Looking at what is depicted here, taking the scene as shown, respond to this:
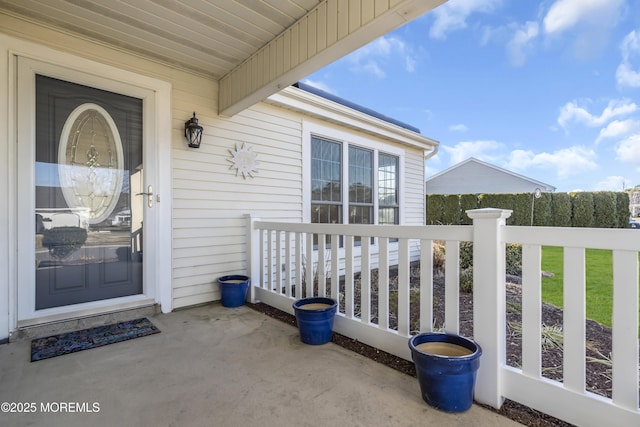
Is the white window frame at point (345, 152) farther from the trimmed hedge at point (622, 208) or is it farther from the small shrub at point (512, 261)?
the trimmed hedge at point (622, 208)

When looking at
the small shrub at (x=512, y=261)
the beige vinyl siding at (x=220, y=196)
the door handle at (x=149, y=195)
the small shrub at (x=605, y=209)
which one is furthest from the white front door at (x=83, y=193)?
the small shrub at (x=605, y=209)

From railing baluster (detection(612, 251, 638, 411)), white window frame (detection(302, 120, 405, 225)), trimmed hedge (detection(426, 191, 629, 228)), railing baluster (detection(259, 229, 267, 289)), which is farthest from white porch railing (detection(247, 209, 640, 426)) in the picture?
trimmed hedge (detection(426, 191, 629, 228))

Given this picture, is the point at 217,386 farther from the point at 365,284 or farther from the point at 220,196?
the point at 220,196

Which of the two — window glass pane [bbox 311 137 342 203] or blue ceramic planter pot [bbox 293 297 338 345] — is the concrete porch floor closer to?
blue ceramic planter pot [bbox 293 297 338 345]

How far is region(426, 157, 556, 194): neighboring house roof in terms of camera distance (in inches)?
616

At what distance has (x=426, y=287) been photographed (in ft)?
6.86

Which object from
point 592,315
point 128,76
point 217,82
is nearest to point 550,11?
point 592,315

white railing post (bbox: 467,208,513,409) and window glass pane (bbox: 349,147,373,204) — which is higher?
window glass pane (bbox: 349,147,373,204)

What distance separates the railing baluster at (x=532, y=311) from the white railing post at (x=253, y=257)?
276 centimetres

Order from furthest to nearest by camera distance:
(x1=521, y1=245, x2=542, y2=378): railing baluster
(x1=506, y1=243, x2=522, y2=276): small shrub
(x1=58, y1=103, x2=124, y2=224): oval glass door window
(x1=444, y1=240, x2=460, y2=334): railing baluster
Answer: (x1=506, y1=243, x2=522, y2=276): small shrub < (x1=58, y1=103, x2=124, y2=224): oval glass door window < (x1=444, y1=240, x2=460, y2=334): railing baluster < (x1=521, y1=245, x2=542, y2=378): railing baluster

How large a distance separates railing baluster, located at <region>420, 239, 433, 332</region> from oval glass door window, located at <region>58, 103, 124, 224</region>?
2935mm

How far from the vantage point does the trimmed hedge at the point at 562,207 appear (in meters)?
10.7

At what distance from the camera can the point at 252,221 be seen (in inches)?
146

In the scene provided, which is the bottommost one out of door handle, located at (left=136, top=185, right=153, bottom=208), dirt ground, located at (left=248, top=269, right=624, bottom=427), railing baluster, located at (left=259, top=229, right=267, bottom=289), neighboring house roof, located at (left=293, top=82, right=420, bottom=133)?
dirt ground, located at (left=248, top=269, right=624, bottom=427)
